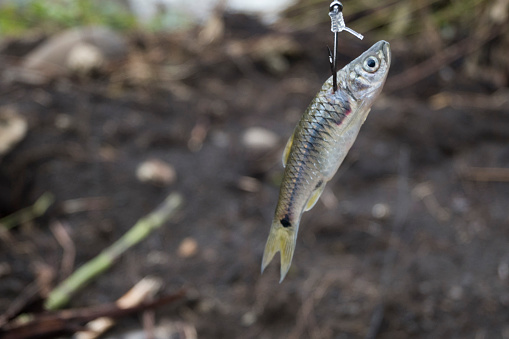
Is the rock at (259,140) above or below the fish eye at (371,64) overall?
below

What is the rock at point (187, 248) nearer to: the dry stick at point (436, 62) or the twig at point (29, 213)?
the twig at point (29, 213)

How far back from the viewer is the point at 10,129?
2.09 meters

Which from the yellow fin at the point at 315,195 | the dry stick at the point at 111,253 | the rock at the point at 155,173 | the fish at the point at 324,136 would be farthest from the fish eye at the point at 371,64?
the rock at the point at 155,173

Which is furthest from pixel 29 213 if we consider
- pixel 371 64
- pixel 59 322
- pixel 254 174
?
pixel 371 64

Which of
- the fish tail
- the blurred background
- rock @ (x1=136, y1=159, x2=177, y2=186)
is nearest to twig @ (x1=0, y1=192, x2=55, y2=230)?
the blurred background

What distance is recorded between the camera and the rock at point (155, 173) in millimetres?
2107

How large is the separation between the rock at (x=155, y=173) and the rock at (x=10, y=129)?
0.49 meters

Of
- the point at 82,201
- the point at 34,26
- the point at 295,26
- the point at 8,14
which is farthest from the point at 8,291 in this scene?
the point at 8,14

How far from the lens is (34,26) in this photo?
397 cm

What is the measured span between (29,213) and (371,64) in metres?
1.76

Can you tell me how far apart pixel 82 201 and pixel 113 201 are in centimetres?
12

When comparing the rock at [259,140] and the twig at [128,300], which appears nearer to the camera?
the twig at [128,300]

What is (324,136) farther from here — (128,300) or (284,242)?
(128,300)

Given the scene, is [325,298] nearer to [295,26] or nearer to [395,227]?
[395,227]
